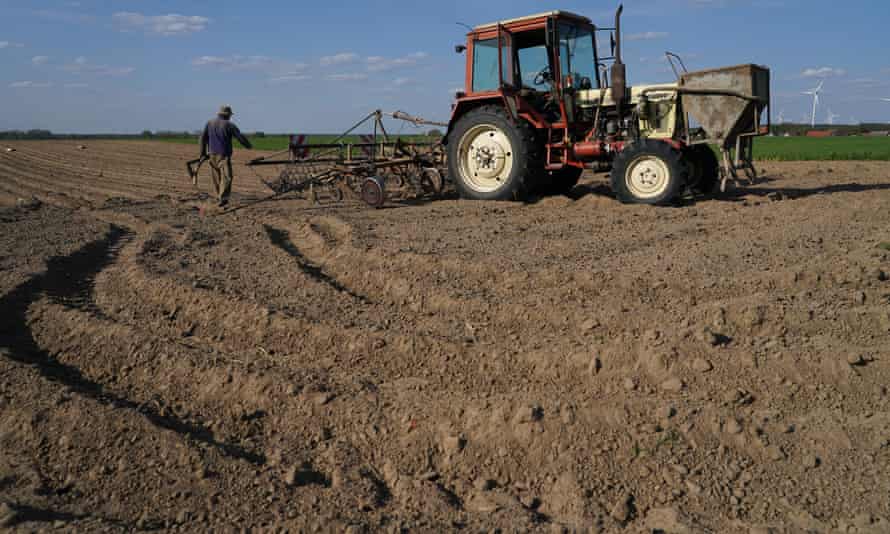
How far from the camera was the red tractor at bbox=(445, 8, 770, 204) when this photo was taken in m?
8.57

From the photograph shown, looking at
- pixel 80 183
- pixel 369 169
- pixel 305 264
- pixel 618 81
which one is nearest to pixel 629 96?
pixel 618 81

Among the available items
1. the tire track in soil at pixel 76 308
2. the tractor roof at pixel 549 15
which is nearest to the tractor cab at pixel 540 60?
the tractor roof at pixel 549 15

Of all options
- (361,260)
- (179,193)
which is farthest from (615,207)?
(179,193)

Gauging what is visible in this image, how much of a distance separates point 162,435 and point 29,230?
6.36 meters

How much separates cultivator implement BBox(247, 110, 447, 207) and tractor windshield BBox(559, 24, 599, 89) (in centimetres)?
232

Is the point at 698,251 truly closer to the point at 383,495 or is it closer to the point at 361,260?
the point at 361,260

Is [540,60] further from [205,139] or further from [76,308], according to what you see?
[76,308]

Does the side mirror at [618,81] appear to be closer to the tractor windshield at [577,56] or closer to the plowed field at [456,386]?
the tractor windshield at [577,56]

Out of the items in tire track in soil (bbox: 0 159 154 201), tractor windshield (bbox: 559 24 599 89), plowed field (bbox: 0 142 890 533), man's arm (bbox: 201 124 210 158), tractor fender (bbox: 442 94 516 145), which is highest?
tractor windshield (bbox: 559 24 599 89)

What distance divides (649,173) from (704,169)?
1.46 meters

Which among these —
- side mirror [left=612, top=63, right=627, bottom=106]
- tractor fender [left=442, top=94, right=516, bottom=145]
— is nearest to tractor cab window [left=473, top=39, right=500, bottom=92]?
tractor fender [left=442, top=94, right=516, bottom=145]

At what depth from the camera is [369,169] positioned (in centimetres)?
1048

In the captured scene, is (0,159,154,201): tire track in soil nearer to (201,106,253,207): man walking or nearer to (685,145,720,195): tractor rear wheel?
(201,106,253,207): man walking

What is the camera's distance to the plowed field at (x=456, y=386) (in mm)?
2738
